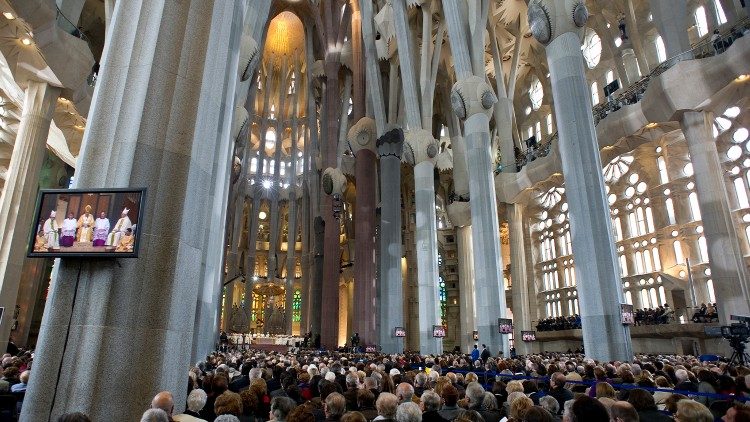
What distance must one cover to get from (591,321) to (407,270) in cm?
2448

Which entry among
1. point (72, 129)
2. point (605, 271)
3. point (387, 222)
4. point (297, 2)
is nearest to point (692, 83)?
point (605, 271)

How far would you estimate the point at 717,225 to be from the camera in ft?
50.9

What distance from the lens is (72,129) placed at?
20.8 m

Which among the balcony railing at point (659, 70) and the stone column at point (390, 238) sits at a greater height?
the balcony railing at point (659, 70)

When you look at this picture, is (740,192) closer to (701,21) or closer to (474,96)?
(701,21)

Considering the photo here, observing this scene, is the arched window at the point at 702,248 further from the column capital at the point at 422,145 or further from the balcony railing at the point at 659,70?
the column capital at the point at 422,145

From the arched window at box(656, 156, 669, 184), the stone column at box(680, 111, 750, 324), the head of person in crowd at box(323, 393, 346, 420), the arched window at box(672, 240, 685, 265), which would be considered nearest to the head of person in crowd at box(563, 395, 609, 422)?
the head of person in crowd at box(323, 393, 346, 420)

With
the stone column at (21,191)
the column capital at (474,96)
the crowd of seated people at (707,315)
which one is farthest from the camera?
the column capital at (474,96)

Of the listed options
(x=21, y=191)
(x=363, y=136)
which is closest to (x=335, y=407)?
(x=21, y=191)

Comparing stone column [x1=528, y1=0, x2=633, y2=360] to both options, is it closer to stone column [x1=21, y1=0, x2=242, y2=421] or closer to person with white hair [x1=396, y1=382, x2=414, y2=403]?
person with white hair [x1=396, y1=382, x2=414, y2=403]

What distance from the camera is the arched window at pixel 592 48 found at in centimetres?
2752

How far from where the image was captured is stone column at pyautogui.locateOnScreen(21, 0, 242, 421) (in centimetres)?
436

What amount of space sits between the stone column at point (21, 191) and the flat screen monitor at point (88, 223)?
41.5ft

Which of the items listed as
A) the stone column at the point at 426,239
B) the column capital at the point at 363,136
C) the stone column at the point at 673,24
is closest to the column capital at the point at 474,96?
the stone column at the point at 426,239
